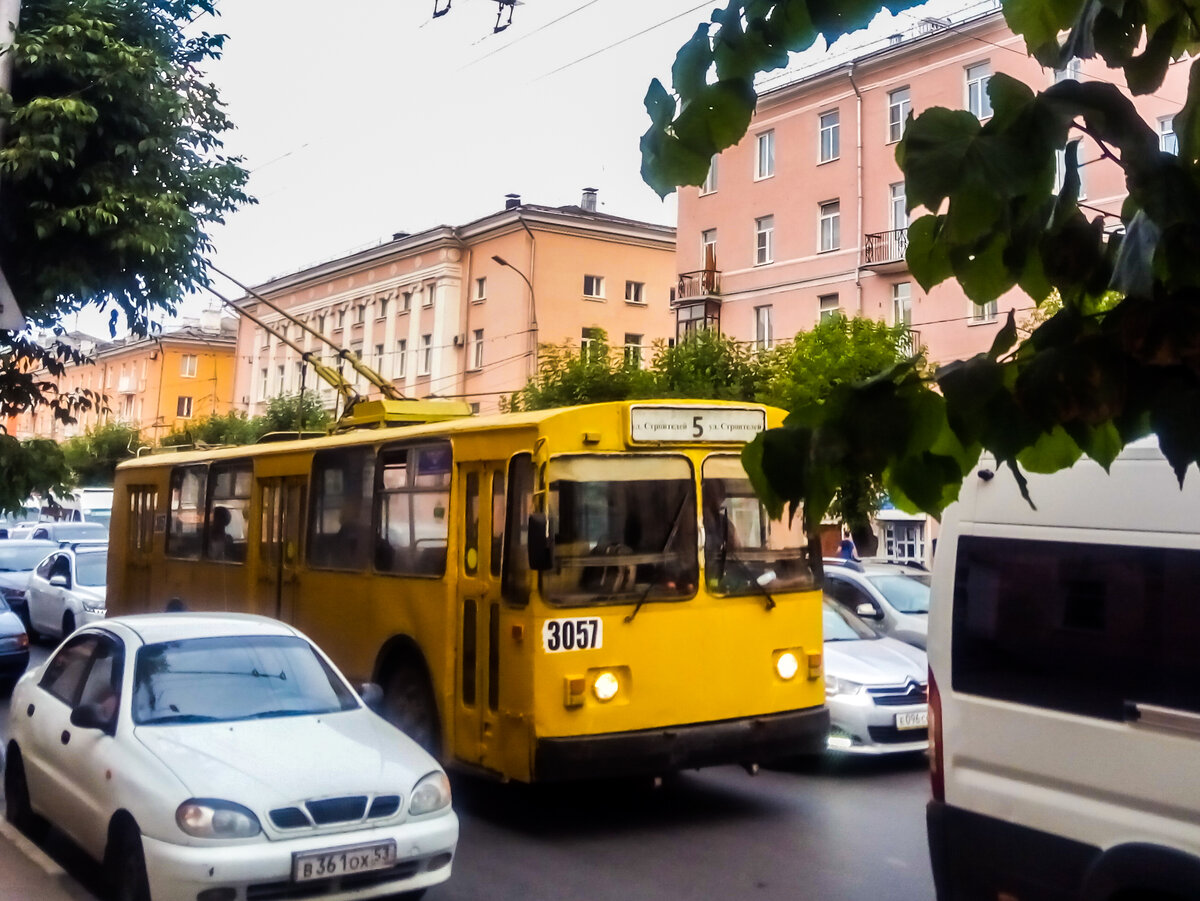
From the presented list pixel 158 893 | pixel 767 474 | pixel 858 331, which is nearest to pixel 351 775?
pixel 158 893

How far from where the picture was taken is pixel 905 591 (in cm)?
1407

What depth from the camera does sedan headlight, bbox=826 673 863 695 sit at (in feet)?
34.9

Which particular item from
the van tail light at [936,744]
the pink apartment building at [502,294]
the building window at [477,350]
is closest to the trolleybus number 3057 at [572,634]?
the van tail light at [936,744]

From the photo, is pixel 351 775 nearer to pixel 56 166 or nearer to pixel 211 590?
pixel 56 166

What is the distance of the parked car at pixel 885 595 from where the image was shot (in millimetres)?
13211

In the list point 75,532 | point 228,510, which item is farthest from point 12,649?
point 75,532

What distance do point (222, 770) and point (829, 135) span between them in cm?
3455

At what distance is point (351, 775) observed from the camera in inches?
260

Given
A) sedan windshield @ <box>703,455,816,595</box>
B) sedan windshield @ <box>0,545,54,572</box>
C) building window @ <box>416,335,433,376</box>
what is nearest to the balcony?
building window @ <box>416,335,433,376</box>

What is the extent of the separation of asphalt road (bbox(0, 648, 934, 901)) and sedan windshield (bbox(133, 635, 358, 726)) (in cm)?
114

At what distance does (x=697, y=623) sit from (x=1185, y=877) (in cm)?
503

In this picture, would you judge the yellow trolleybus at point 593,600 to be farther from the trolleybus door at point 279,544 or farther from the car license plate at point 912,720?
the trolleybus door at point 279,544

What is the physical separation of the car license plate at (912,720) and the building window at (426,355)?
40004 millimetres

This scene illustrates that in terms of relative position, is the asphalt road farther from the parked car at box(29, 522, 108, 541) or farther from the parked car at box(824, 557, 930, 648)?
the parked car at box(29, 522, 108, 541)
